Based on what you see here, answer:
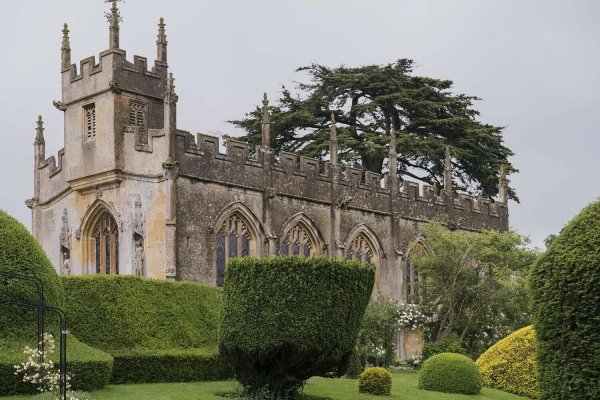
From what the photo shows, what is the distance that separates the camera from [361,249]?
36406 mm

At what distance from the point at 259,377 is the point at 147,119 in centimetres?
1454

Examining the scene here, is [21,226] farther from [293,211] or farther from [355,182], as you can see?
[355,182]

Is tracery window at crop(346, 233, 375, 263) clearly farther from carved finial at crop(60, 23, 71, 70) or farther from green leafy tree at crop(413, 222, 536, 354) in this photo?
carved finial at crop(60, 23, 71, 70)

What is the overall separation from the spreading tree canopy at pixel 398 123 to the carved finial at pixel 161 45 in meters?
15.3

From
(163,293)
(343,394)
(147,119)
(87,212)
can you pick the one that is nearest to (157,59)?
(147,119)

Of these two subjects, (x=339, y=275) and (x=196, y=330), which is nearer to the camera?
(x=339, y=275)

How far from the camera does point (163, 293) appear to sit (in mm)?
21453

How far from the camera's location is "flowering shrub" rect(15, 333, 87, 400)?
14.6 meters

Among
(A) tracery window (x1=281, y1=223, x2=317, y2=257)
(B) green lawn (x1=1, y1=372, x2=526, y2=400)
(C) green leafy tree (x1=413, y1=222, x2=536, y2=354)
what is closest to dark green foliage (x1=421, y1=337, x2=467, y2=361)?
(C) green leafy tree (x1=413, y1=222, x2=536, y2=354)

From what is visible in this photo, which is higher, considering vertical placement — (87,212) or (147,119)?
(147,119)

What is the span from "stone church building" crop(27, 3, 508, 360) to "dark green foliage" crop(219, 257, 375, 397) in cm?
1100

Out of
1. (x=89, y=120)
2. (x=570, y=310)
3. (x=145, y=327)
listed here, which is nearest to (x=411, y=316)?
(x=89, y=120)

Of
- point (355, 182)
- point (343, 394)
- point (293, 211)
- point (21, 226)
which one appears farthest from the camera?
point (355, 182)

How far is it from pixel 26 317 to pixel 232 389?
4.14 metres
